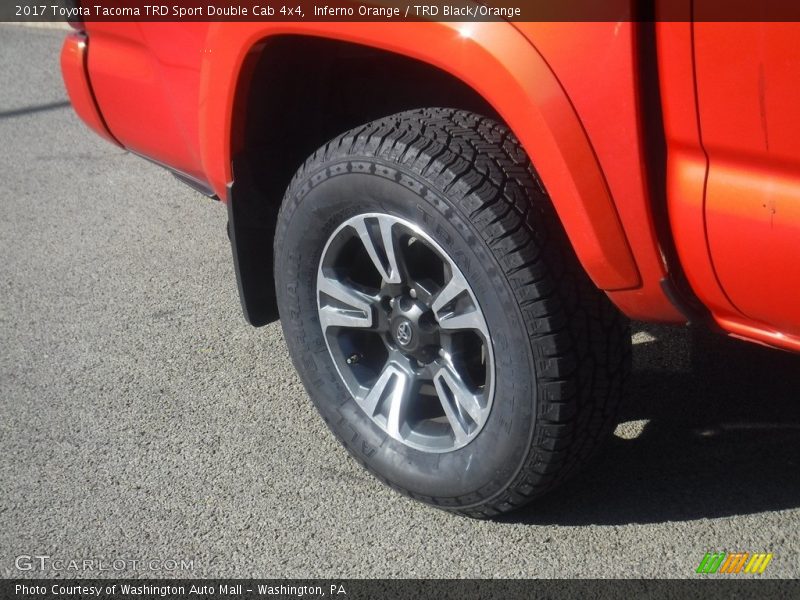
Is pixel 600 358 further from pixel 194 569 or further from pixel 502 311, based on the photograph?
pixel 194 569

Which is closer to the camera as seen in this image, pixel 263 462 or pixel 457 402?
pixel 457 402

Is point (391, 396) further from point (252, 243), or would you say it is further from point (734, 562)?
point (734, 562)

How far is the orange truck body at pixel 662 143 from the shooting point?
5.91 ft

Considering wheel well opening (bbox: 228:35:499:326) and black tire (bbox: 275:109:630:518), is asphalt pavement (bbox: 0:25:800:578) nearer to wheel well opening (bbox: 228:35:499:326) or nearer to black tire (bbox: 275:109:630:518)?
black tire (bbox: 275:109:630:518)

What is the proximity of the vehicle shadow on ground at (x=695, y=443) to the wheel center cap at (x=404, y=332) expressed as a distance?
52 centimetres

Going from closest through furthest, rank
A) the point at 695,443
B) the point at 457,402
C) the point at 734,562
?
the point at 734,562, the point at 457,402, the point at 695,443

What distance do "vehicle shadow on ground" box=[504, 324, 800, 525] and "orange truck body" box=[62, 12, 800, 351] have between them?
24.9 inches

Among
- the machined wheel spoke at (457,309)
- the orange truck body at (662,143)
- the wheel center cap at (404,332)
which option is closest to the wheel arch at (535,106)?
the orange truck body at (662,143)

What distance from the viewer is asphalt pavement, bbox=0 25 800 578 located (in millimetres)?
2488

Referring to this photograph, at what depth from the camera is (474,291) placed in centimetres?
232

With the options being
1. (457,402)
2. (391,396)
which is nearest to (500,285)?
(457,402)

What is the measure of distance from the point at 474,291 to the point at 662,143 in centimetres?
57

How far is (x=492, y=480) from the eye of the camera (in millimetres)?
2424

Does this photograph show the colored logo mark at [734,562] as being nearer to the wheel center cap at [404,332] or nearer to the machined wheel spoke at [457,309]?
the machined wheel spoke at [457,309]
